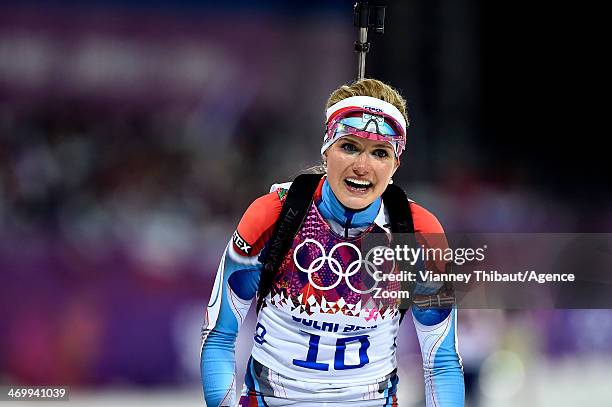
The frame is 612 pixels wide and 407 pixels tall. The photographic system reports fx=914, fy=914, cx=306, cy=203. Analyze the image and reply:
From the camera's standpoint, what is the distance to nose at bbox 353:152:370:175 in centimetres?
282

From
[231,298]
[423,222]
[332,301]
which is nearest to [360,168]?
[423,222]

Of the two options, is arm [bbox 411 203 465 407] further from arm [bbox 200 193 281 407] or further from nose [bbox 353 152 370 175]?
arm [bbox 200 193 281 407]

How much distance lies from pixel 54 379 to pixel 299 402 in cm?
317

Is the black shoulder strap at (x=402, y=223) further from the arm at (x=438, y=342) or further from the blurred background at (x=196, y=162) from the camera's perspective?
the blurred background at (x=196, y=162)

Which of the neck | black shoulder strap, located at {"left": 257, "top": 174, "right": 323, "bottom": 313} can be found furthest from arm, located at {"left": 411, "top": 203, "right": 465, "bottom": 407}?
black shoulder strap, located at {"left": 257, "top": 174, "right": 323, "bottom": 313}

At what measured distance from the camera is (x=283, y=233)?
114 inches

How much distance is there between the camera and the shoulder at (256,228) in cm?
287

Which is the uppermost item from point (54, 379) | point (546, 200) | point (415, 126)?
point (415, 126)

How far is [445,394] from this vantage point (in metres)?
2.91

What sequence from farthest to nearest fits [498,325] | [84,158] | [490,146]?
[490,146] < [84,158] < [498,325]

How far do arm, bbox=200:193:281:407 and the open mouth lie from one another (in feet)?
0.79

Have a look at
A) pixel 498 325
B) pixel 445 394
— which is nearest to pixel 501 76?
pixel 498 325

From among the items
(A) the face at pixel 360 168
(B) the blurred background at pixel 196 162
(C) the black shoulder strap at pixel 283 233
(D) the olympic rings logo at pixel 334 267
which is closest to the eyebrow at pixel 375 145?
(A) the face at pixel 360 168

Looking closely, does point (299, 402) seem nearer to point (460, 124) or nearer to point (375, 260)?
point (375, 260)
